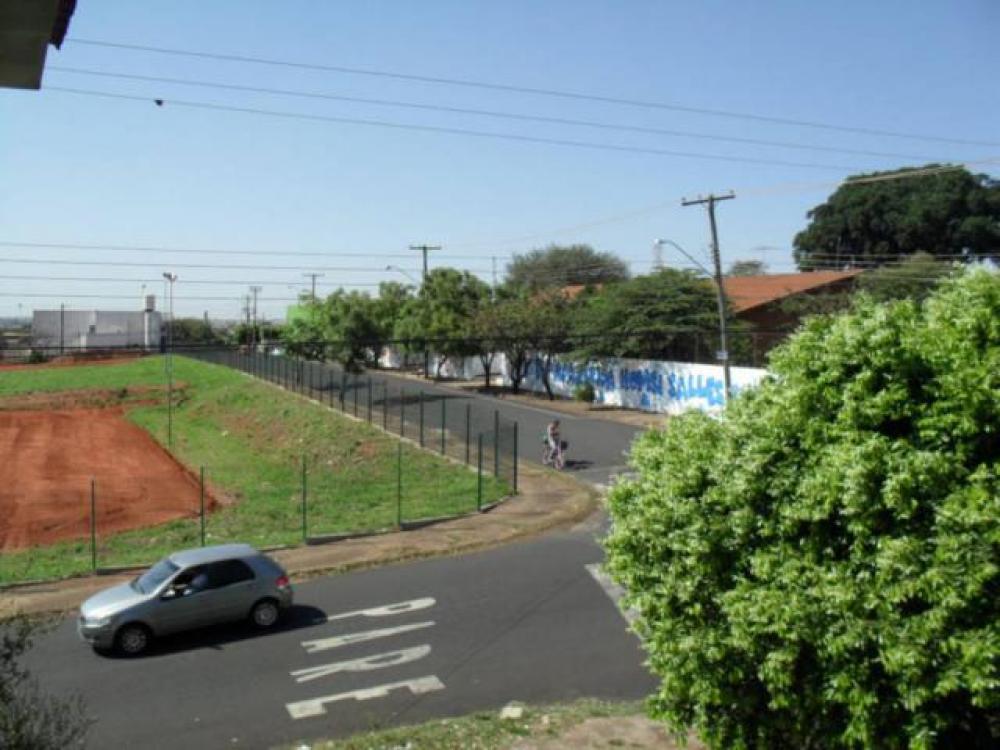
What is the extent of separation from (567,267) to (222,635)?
337 feet

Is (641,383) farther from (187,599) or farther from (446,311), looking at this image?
(187,599)

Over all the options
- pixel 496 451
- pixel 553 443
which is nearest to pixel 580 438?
pixel 553 443

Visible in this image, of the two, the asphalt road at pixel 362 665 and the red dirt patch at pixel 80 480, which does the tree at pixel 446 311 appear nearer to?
the red dirt patch at pixel 80 480

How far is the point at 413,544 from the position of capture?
22719 millimetres

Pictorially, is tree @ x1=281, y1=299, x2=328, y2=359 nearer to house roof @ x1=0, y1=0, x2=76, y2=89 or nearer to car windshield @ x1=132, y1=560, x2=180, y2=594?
car windshield @ x1=132, y1=560, x2=180, y2=594

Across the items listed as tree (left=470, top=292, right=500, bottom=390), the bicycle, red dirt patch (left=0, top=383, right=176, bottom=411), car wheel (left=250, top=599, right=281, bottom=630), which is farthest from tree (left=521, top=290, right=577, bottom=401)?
car wheel (left=250, top=599, right=281, bottom=630)

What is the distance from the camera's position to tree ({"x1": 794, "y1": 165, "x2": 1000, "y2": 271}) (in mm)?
79000

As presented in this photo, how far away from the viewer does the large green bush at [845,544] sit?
6.50m

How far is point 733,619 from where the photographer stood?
7.56 metres

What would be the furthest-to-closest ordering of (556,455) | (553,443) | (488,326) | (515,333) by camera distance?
(488,326) → (515,333) → (553,443) → (556,455)

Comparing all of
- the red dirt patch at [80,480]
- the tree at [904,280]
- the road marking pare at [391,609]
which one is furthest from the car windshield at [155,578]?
the tree at [904,280]

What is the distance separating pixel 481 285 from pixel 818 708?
192ft

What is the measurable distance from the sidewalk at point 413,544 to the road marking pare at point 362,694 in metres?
7.03

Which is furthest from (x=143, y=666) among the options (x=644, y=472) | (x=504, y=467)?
(x=504, y=467)
